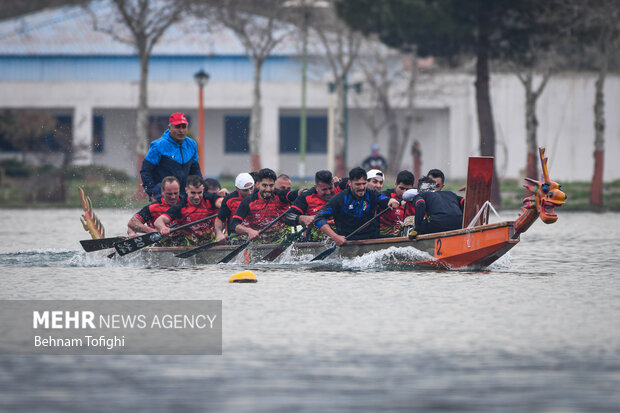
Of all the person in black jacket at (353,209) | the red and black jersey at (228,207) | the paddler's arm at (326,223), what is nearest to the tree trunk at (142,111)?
the red and black jersey at (228,207)

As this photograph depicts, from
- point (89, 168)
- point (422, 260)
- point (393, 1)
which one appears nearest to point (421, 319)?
point (422, 260)

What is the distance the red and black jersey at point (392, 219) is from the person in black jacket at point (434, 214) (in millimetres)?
1000

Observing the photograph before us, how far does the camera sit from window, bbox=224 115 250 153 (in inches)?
2404

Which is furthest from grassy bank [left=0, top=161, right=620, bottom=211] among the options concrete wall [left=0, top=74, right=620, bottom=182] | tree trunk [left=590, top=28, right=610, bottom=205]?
concrete wall [left=0, top=74, right=620, bottom=182]

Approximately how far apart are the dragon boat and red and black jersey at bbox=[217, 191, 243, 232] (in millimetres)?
429

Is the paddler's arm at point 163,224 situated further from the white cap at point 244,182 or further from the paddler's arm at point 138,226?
the white cap at point 244,182

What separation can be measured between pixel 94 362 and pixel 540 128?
48.7 m

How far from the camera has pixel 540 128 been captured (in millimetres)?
55844

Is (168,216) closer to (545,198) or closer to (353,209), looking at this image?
(353,209)

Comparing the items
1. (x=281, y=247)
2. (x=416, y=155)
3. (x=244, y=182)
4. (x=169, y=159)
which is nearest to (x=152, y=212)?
(x=169, y=159)

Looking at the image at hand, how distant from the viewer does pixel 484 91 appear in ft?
114

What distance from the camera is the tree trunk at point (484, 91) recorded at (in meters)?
33.6

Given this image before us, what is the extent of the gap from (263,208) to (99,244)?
237 cm

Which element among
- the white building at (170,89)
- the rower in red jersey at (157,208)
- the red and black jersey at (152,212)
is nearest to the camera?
the rower in red jersey at (157,208)
